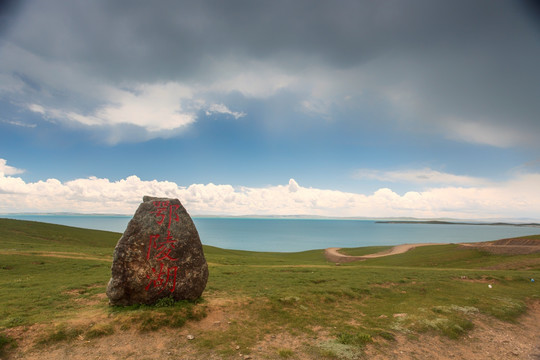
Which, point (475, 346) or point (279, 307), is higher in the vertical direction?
point (279, 307)

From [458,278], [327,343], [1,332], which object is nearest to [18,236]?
[1,332]

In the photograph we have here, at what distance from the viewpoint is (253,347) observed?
916 cm

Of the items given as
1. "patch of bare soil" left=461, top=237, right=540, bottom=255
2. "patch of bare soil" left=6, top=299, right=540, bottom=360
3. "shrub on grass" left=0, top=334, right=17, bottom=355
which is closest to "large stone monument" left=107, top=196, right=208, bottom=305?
→ "patch of bare soil" left=6, top=299, right=540, bottom=360

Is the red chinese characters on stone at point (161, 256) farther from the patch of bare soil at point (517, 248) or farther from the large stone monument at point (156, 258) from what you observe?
the patch of bare soil at point (517, 248)

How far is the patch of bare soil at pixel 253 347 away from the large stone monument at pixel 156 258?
4.47 feet

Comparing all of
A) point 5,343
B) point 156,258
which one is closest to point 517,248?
point 156,258

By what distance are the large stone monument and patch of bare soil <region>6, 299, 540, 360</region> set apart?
1.36 metres

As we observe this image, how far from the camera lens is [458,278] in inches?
896

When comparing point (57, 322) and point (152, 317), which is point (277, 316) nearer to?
point (152, 317)

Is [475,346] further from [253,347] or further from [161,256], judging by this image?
[161,256]

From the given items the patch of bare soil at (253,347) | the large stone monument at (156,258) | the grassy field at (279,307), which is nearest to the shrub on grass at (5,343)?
the grassy field at (279,307)

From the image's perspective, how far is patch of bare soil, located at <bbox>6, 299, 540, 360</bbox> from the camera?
8352 millimetres

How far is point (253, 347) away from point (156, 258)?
569cm

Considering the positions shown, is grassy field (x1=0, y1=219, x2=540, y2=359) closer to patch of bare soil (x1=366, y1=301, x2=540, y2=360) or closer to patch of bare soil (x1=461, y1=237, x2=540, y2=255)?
patch of bare soil (x1=366, y1=301, x2=540, y2=360)
